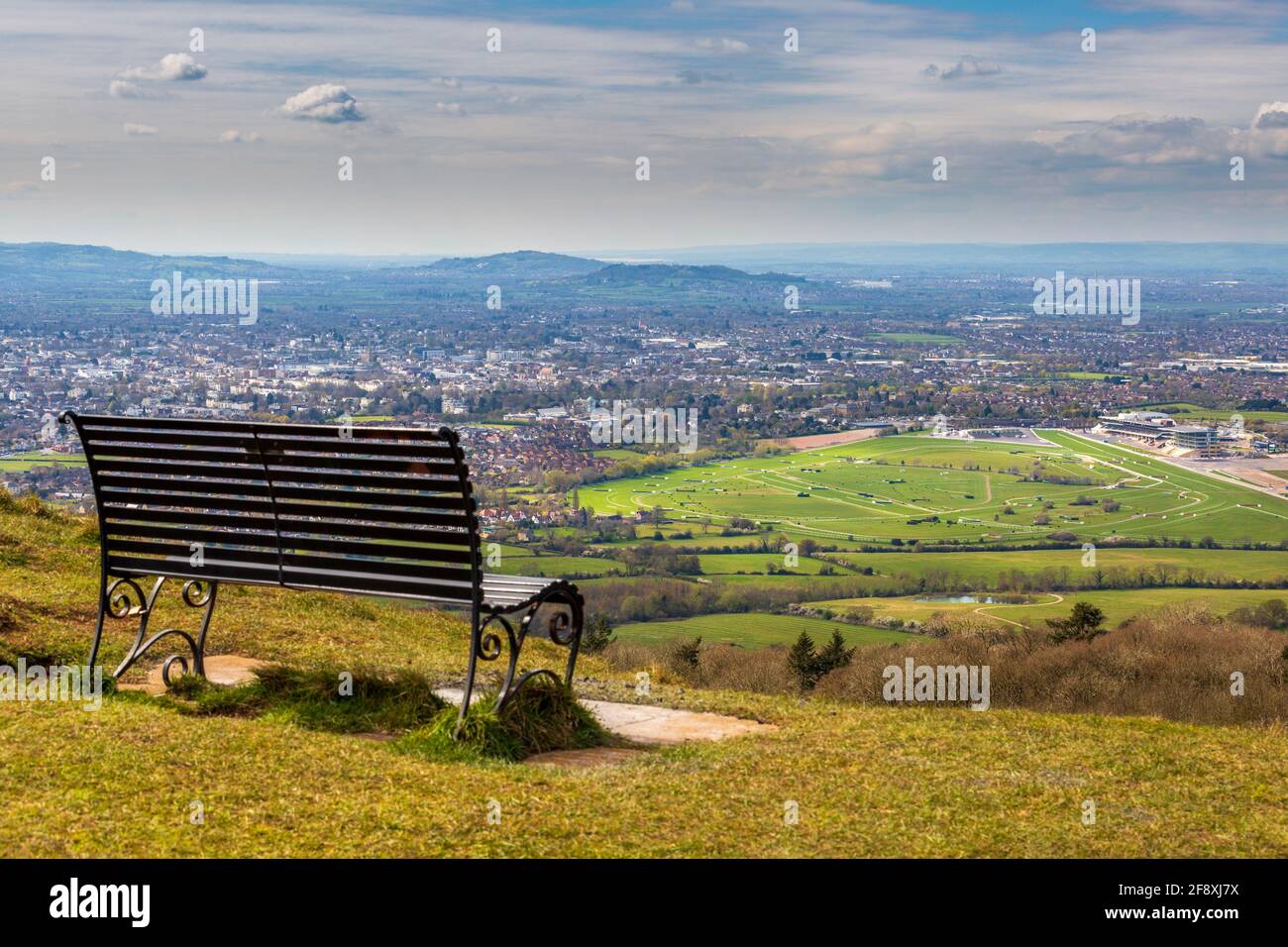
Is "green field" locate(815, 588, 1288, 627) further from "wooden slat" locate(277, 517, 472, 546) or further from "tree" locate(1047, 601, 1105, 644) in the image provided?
"wooden slat" locate(277, 517, 472, 546)

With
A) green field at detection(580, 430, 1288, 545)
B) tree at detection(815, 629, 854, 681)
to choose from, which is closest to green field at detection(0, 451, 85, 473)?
green field at detection(580, 430, 1288, 545)

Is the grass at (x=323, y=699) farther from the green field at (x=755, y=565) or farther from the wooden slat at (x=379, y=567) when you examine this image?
the green field at (x=755, y=565)

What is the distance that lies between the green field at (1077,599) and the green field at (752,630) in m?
2.51

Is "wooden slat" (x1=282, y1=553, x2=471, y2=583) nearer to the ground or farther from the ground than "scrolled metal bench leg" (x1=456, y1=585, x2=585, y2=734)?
farther from the ground

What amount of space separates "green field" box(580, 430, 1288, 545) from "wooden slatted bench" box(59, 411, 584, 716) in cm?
4483

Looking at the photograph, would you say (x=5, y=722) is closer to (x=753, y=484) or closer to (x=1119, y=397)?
(x=753, y=484)

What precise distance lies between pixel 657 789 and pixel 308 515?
239 cm

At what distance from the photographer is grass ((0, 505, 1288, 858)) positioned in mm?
4398

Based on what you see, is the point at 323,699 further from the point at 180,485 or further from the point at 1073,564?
the point at 1073,564

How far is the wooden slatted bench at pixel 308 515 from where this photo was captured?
602 cm

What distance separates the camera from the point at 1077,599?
36.9 meters

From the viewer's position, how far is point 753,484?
214ft

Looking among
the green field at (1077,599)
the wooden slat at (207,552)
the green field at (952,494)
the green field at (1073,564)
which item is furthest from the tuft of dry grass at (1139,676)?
the green field at (952,494)

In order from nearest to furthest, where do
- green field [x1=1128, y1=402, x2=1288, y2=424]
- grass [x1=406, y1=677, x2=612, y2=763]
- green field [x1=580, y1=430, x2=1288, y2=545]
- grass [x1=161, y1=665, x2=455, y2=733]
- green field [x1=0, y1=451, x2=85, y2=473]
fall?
1. grass [x1=406, y1=677, x2=612, y2=763]
2. grass [x1=161, y1=665, x2=455, y2=733]
3. green field [x1=0, y1=451, x2=85, y2=473]
4. green field [x1=580, y1=430, x2=1288, y2=545]
5. green field [x1=1128, y1=402, x2=1288, y2=424]
